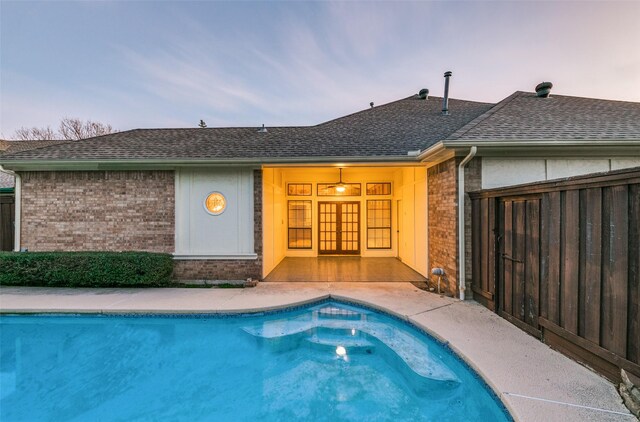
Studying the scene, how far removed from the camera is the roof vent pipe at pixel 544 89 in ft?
23.6

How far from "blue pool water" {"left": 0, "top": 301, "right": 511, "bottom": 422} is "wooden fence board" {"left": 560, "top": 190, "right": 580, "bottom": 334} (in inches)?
49.6

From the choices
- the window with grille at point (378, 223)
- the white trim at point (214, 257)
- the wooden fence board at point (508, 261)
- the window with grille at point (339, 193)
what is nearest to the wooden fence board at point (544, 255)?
the wooden fence board at point (508, 261)

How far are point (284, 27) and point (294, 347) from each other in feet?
34.1

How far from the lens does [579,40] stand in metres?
8.28

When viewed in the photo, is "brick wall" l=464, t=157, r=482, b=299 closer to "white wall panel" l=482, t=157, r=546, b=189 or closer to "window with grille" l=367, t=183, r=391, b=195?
"white wall panel" l=482, t=157, r=546, b=189

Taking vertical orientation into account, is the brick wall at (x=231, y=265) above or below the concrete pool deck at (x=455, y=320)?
above

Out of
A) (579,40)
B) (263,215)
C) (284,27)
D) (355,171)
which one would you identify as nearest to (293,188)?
(355,171)

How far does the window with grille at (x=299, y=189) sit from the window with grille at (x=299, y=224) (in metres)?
0.33

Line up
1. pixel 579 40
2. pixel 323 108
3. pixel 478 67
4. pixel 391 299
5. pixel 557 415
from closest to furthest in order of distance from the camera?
pixel 557 415
pixel 391 299
pixel 579 40
pixel 478 67
pixel 323 108

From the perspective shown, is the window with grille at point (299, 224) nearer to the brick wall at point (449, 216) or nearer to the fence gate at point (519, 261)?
the brick wall at point (449, 216)

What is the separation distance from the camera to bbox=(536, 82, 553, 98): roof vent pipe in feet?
23.6

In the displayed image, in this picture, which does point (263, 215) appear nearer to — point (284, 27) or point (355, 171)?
point (355, 171)

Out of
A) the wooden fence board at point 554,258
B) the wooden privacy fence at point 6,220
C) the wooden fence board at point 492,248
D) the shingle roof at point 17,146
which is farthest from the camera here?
the shingle roof at point 17,146

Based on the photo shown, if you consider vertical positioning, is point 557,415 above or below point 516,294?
below
